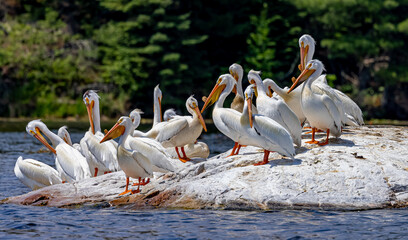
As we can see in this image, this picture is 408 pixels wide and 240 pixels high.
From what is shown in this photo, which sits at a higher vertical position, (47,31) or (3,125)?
(47,31)

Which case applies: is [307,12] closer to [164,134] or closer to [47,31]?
[47,31]

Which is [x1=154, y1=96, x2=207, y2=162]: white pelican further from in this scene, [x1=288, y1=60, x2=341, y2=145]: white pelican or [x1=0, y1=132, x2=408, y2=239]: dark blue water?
[x1=0, y1=132, x2=408, y2=239]: dark blue water

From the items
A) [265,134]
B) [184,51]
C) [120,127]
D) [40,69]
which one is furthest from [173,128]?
[40,69]

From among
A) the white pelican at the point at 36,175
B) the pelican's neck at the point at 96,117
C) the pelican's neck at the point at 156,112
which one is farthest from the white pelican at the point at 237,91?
the white pelican at the point at 36,175

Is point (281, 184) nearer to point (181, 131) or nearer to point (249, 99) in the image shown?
point (249, 99)

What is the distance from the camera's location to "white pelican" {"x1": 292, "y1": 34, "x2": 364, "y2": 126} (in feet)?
33.1

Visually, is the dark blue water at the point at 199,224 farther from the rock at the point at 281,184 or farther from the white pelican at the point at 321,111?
A: the white pelican at the point at 321,111

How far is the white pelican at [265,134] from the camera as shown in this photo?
29.1 ft

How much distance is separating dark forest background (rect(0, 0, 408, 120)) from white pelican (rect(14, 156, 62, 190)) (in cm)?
2236

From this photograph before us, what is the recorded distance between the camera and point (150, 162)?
955cm

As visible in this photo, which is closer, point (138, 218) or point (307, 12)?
point (138, 218)

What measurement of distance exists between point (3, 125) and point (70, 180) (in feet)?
67.0

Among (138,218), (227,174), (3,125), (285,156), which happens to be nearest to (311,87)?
(285,156)

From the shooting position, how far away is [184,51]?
35.7m
